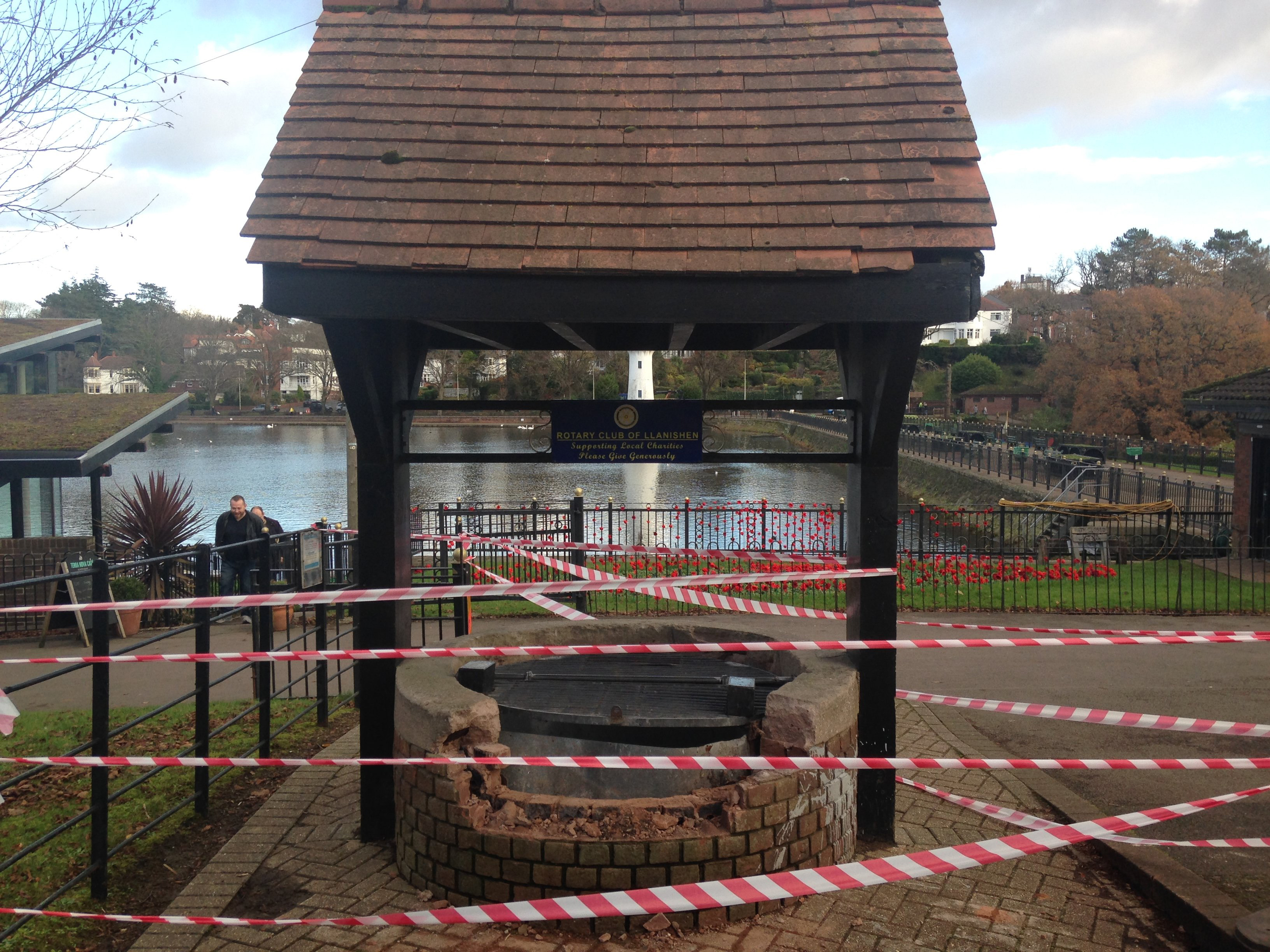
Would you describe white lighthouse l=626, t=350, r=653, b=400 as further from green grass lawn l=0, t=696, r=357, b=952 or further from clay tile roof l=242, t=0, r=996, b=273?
clay tile roof l=242, t=0, r=996, b=273

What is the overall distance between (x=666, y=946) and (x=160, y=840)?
9.84 ft

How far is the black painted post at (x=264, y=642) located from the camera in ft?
19.6

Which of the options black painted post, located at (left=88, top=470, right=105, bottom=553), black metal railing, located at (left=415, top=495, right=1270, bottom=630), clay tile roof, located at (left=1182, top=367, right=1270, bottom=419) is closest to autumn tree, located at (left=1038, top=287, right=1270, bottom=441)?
clay tile roof, located at (left=1182, top=367, right=1270, bottom=419)

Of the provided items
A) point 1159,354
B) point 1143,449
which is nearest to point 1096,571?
point 1143,449

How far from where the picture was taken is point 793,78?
5082 mm

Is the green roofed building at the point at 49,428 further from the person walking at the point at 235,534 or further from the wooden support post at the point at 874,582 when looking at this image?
the wooden support post at the point at 874,582

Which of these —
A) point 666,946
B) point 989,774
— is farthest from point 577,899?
point 989,774

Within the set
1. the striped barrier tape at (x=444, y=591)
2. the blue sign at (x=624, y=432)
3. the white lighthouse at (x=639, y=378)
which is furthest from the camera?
the white lighthouse at (x=639, y=378)

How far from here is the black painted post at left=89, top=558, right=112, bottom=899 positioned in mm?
4129

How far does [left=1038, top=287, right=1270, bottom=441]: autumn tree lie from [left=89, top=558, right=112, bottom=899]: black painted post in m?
40.3

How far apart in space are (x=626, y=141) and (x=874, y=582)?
2.67 meters

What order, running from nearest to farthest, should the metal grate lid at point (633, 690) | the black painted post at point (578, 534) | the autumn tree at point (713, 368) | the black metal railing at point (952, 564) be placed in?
the metal grate lid at point (633, 690) → the black painted post at point (578, 534) → the black metal railing at point (952, 564) → the autumn tree at point (713, 368)

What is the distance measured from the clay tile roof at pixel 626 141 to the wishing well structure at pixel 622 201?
14mm

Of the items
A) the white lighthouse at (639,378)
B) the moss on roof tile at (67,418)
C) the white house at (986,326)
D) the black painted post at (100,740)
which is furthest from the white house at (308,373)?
the white house at (986,326)
